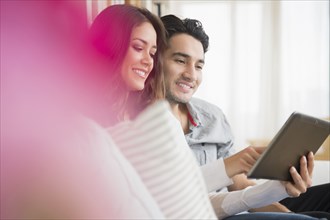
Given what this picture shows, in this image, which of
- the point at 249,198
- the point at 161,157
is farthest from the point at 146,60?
the point at 161,157

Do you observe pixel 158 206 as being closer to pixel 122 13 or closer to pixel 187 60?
pixel 122 13

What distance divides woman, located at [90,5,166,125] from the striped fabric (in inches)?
25.6

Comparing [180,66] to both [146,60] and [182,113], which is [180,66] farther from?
[146,60]

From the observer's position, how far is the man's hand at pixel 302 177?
37.5 inches

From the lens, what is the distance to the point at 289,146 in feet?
2.93

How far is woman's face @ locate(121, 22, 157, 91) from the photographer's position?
120 centimetres

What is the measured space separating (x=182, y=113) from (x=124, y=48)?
0.44m

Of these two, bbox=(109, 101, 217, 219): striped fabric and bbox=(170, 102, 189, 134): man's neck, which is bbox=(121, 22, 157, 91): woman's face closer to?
bbox=(170, 102, 189, 134): man's neck

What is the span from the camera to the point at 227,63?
3.84 meters

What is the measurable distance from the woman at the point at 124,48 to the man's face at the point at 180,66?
22cm

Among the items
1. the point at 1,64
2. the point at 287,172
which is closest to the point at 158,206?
the point at 1,64

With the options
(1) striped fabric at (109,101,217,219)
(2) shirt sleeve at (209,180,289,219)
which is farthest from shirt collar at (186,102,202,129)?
(1) striped fabric at (109,101,217,219)

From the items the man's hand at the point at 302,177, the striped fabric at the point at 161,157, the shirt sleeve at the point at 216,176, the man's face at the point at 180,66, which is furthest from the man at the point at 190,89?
the striped fabric at the point at 161,157

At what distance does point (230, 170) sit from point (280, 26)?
9.52ft
